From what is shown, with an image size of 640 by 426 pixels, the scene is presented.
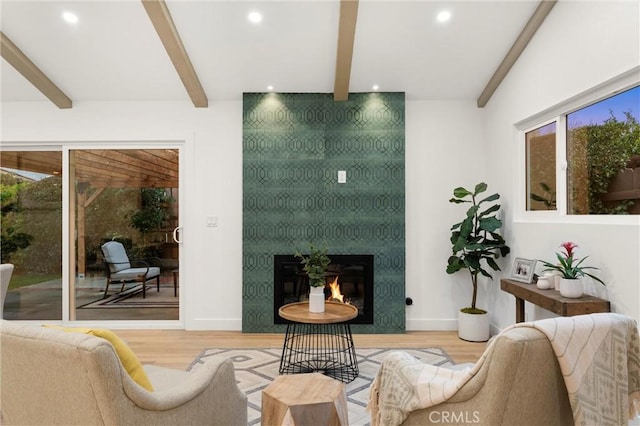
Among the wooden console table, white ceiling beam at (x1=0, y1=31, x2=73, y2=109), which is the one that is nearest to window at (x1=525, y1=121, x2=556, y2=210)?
the wooden console table

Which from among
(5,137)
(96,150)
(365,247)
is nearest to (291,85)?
(365,247)

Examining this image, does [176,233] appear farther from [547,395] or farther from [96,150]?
[547,395]

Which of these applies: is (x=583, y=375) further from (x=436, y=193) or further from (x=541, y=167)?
(x=436, y=193)

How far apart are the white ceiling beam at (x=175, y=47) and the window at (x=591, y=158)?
3.22 metres

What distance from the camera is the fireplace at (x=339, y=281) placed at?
437 cm

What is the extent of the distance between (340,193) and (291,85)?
124 cm

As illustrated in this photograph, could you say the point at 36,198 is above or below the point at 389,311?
above

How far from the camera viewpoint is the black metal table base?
312 centimetres

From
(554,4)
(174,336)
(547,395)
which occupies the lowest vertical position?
(174,336)

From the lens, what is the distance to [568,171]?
3.26 metres

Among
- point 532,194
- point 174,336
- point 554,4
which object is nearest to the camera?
point 554,4

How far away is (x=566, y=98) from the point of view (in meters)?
3.05

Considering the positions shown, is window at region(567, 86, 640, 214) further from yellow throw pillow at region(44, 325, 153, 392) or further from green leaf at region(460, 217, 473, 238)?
yellow throw pillow at region(44, 325, 153, 392)

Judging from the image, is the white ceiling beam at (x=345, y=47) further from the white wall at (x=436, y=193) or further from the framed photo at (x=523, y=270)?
the framed photo at (x=523, y=270)
